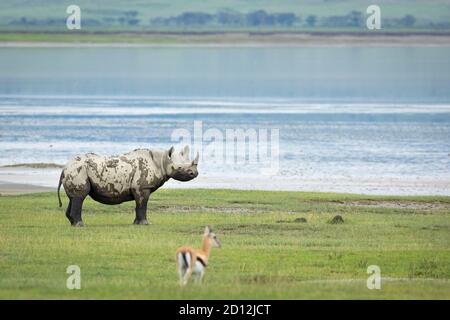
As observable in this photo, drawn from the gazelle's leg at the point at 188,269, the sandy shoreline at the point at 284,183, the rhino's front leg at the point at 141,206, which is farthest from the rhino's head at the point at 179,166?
the sandy shoreline at the point at 284,183

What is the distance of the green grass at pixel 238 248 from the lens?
18062 mm

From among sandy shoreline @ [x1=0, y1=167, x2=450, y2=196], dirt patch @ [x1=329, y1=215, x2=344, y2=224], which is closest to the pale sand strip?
sandy shoreline @ [x1=0, y1=167, x2=450, y2=196]

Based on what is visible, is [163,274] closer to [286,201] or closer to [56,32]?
[286,201]

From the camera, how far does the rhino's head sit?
26.7 m

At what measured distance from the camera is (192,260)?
55.7 feet

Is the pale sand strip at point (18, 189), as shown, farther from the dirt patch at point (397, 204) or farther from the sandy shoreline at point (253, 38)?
the sandy shoreline at point (253, 38)

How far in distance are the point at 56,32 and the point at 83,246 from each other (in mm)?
161273

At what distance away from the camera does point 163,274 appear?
793 inches

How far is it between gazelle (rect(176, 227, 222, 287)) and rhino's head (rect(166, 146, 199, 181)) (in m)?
9.12

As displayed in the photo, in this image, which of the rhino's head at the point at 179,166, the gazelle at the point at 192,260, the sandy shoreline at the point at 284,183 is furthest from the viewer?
the sandy shoreline at the point at 284,183

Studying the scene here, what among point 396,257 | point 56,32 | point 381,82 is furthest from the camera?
point 56,32

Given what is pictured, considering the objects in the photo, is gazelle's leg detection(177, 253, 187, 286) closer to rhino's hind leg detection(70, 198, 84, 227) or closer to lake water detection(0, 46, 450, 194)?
rhino's hind leg detection(70, 198, 84, 227)

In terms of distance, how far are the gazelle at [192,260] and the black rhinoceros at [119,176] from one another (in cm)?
874
